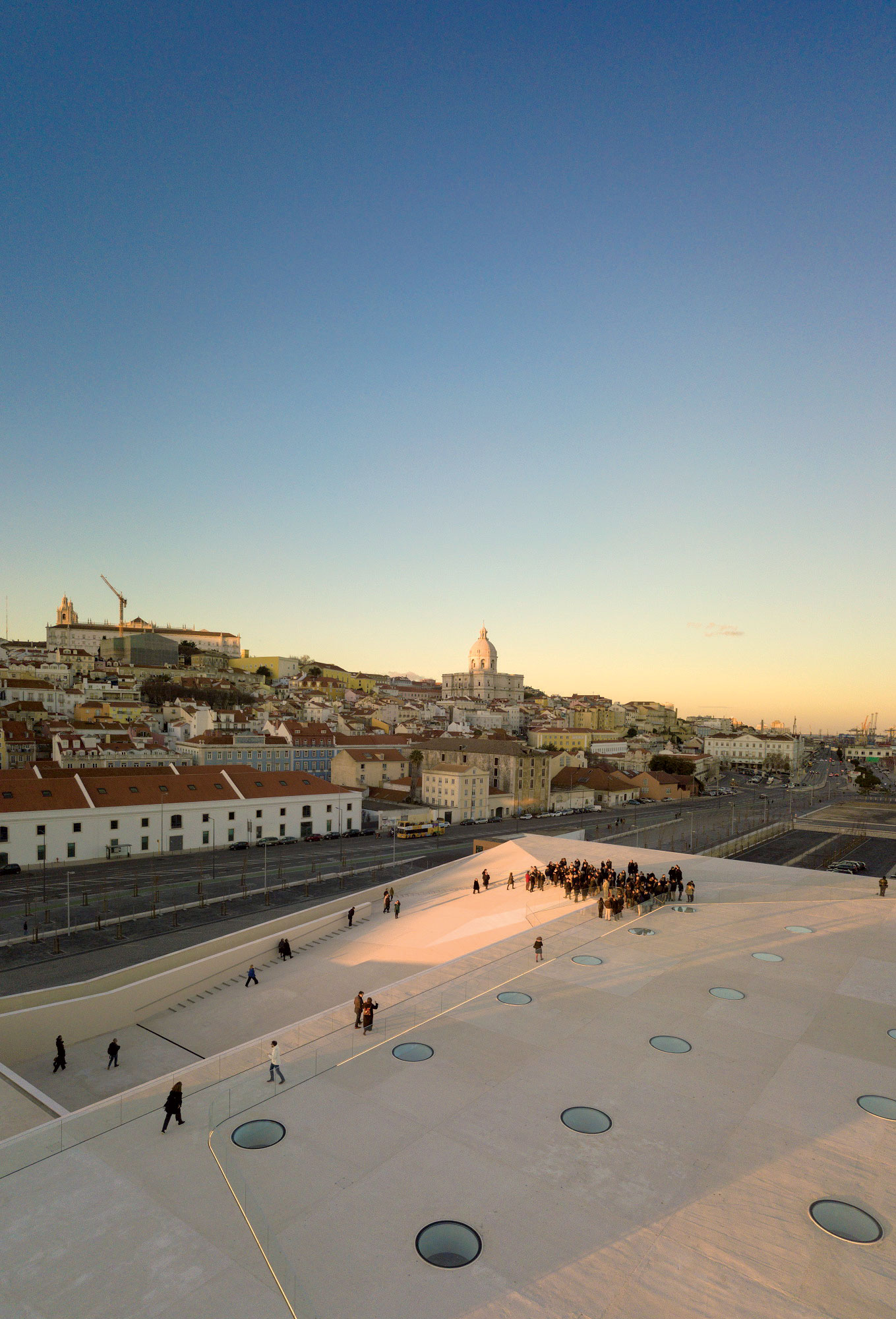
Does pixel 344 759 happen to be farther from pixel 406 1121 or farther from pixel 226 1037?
pixel 406 1121

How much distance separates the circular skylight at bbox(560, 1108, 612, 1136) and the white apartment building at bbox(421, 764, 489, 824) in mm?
64241

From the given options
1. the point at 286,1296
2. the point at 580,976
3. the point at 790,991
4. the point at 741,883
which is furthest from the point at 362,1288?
the point at 741,883

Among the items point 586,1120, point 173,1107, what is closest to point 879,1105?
point 586,1120

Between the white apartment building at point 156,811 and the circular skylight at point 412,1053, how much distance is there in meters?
38.0

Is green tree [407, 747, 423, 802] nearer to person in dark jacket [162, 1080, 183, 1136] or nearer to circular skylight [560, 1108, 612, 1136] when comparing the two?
circular skylight [560, 1108, 612, 1136]

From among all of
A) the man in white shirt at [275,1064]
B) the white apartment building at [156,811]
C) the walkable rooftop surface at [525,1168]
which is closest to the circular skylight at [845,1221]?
the walkable rooftop surface at [525,1168]

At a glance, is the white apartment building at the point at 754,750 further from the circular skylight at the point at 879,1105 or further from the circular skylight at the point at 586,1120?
the circular skylight at the point at 586,1120

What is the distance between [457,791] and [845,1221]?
68491mm

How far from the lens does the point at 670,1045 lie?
46.5ft

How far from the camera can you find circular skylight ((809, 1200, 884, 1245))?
903cm

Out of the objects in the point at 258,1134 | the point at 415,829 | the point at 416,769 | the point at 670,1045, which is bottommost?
the point at 415,829

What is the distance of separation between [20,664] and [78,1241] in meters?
137

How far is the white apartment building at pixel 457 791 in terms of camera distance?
77250 millimetres

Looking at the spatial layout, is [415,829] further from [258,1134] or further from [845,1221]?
[845,1221]
